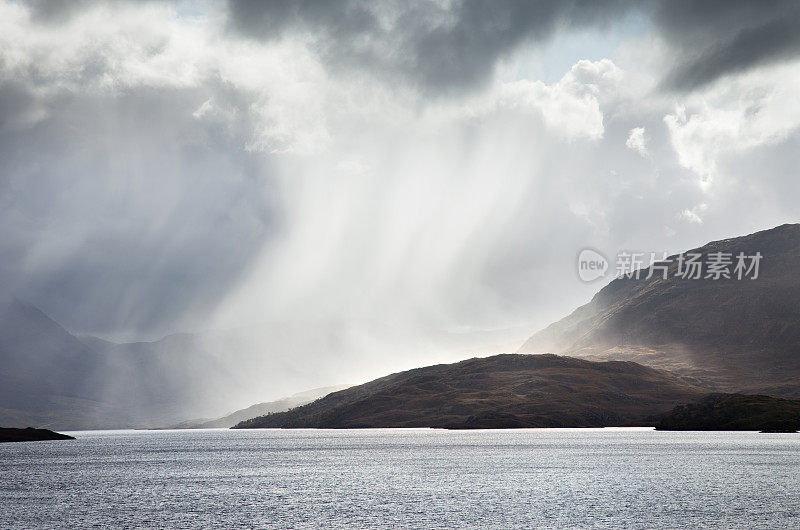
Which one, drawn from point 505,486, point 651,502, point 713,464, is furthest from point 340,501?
point 713,464

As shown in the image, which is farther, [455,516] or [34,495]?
[34,495]

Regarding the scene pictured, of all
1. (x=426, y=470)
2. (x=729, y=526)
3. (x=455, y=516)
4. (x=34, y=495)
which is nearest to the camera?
(x=729, y=526)

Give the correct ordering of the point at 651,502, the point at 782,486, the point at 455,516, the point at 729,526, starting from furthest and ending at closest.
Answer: the point at 782,486 < the point at 651,502 < the point at 455,516 < the point at 729,526

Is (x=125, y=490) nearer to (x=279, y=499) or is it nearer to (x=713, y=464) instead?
(x=279, y=499)

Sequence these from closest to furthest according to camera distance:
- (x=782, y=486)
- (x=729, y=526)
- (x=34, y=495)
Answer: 1. (x=729, y=526)
2. (x=782, y=486)
3. (x=34, y=495)

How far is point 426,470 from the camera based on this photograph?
156 m

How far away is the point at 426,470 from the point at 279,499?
55176 millimetres

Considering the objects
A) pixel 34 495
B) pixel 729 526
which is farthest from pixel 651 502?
pixel 34 495

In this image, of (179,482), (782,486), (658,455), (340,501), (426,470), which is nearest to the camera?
(340,501)

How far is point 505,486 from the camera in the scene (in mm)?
120062

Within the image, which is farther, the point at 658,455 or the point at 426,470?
the point at 658,455

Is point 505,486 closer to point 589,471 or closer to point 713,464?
point 589,471

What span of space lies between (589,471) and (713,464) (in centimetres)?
3362

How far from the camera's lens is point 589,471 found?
144875mm
